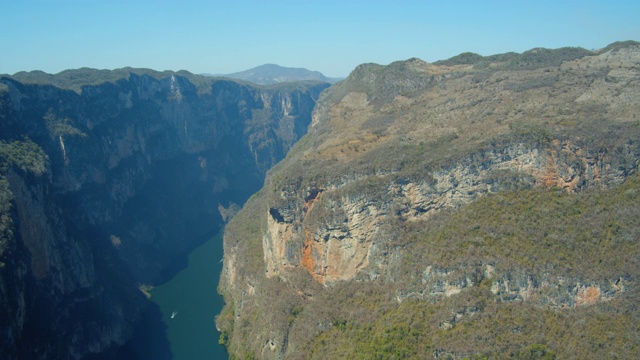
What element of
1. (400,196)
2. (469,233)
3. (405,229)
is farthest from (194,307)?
(469,233)

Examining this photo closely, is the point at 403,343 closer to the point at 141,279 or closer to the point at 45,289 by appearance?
the point at 45,289

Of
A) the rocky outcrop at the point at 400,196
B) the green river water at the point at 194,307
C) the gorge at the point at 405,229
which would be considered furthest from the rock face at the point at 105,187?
the rocky outcrop at the point at 400,196

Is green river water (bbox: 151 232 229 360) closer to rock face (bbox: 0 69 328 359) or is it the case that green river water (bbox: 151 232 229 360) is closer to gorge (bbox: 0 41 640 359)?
gorge (bbox: 0 41 640 359)

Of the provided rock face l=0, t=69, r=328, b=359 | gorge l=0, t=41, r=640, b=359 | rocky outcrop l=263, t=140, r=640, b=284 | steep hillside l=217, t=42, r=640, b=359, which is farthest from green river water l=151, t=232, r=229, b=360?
rocky outcrop l=263, t=140, r=640, b=284

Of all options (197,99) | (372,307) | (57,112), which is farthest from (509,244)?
(197,99)

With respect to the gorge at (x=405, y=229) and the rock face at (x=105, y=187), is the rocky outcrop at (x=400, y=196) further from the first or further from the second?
the rock face at (x=105, y=187)

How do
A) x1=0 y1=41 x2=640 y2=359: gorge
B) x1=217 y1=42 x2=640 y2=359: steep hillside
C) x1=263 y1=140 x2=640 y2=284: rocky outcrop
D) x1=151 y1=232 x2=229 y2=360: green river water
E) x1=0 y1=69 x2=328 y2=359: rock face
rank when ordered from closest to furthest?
x1=217 y1=42 x2=640 y2=359: steep hillside → x1=0 y1=41 x2=640 y2=359: gorge → x1=263 y1=140 x2=640 y2=284: rocky outcrop → x1=0 y1=69 x2=328 y2=359: rock face → x1=151 y1=232 x2=229 y2=360: green river water

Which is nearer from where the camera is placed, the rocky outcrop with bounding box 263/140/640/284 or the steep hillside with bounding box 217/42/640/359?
the steep hillside with bounding box 217/42/640/359
